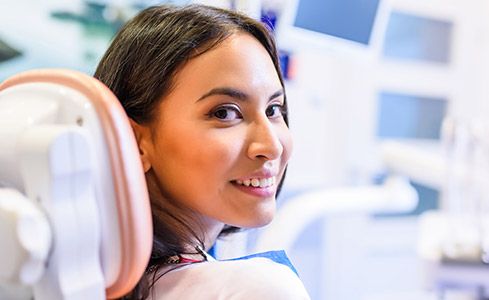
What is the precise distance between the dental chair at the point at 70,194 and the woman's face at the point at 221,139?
6.3 inches

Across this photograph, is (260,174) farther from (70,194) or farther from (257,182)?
(70,194)

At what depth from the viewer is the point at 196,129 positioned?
69 centimetres

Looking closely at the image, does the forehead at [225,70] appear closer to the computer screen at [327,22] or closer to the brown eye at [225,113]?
the brown eye at [225,113]

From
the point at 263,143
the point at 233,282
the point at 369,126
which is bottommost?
the point at 369,126

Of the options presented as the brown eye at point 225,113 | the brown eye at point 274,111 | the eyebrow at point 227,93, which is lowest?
the brown eye at point 274,111

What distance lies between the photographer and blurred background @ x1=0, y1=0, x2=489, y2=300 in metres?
1.28

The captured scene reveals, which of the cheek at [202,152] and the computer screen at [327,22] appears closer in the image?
the cheek at [202,152]

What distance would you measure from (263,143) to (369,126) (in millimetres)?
2039

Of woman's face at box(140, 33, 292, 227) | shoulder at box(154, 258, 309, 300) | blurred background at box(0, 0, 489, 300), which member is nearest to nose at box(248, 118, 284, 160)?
woman's face at box(140, 33, 292, 227)

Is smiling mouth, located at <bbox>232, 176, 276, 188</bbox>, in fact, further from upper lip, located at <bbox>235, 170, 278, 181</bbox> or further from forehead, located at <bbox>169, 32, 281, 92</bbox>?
forehead, located at <bbox>169, 32, 281, 92</bbox>

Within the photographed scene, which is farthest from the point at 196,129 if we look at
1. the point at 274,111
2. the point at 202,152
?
the point at 274,111

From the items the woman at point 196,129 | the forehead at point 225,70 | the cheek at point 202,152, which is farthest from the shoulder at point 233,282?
the forehead at point 225,70

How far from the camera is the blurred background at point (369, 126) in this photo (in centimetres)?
128

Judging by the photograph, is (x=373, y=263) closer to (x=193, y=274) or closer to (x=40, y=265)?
(x=193, y=274)
